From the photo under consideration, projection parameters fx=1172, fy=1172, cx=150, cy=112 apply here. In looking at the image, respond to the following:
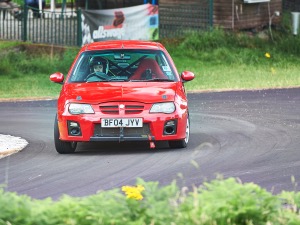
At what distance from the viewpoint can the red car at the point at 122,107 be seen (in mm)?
16547

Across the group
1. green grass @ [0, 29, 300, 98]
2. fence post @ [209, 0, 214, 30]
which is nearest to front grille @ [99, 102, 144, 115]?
green grass @ [0, 29, 300, 98]

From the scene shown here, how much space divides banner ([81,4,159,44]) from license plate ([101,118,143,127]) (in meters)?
18.5

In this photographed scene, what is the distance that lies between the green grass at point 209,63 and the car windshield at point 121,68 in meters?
8.49

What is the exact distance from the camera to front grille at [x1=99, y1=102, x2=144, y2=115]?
54.3ft

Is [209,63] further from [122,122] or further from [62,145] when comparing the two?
[122,122]

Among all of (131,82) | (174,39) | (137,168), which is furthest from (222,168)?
(174,39)

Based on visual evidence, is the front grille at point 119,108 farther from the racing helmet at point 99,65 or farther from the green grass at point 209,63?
the green grass at point 209,63

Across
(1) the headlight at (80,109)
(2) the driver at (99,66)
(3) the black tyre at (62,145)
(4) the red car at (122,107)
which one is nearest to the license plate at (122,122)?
(4) the red car at (122,107)

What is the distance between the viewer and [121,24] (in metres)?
35.5

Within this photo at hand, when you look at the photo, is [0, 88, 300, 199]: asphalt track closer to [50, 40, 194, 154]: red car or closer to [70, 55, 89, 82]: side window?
[50, 40, 194, 154]: red car

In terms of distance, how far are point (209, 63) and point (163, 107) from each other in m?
17.3

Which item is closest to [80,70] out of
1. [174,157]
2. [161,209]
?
[174,157]

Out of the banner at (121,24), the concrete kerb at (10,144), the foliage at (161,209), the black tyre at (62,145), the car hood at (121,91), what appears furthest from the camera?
the banner at (121,24)

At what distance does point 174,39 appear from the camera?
118 ft
